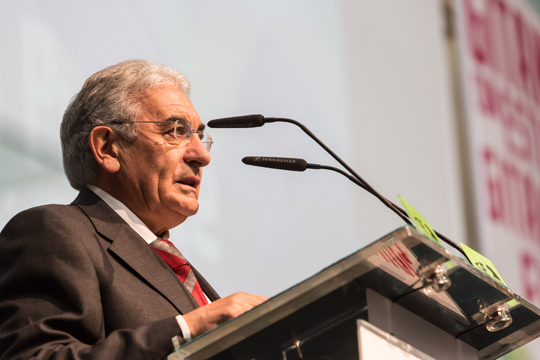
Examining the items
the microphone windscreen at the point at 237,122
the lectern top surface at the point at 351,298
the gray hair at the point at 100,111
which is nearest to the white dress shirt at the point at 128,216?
the gray hair at the point at 100,111

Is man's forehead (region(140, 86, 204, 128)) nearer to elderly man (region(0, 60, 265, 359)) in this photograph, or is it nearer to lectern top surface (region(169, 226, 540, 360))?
elderly man (region(0, 60, 265, 359))

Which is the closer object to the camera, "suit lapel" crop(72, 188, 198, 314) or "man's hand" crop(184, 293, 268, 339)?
"man's hand" crop(184, 293, 268, 339)

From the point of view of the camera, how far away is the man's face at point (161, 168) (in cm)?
202

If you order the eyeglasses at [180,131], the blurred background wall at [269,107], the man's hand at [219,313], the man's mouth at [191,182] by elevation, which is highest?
the blurred background wall at [269,107]

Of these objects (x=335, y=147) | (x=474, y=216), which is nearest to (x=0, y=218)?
(x=335, y=147)

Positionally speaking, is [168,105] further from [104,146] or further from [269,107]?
[269,107]

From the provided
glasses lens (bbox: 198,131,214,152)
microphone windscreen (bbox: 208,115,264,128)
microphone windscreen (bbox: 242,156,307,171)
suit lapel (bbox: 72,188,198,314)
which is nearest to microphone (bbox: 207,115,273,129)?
microphone windscreen (bbox: 208,115,264,128)

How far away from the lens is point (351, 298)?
125 centimetres

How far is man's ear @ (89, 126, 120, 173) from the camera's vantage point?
2045 millimetres

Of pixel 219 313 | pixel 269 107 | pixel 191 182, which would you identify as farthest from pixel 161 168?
pixel 269 107

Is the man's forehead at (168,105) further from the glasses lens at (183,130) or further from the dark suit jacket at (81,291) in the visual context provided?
the dark suit jacket at (81,291)

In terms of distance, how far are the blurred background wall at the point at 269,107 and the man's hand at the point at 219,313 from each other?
3.55ft

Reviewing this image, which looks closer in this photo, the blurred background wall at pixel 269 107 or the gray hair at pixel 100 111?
the gray hair at pixel 100 111

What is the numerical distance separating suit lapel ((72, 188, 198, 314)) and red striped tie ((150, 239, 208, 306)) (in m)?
0.10
